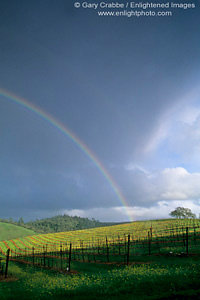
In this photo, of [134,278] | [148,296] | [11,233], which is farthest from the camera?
[11,233]

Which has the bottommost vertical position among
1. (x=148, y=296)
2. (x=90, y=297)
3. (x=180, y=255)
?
(x=180, y=255)

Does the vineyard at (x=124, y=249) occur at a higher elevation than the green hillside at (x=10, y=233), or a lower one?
higher

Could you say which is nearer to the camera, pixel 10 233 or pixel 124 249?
pixel 124 249

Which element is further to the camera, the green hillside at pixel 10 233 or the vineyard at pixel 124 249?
the green hillside at pixel 10 233

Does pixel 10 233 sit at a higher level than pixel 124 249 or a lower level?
lower

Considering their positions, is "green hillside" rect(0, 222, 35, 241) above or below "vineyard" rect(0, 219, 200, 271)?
below

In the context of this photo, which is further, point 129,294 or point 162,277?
point 162,277

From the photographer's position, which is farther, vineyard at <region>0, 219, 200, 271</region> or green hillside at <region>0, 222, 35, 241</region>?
green hillside at <region>0, 222, 35, 241</region>

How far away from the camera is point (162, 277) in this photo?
1524cm

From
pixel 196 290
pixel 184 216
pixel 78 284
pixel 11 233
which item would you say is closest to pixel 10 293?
pixel 78 284

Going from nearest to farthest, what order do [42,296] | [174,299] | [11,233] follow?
[174,299] < [42,296] < [11,233]

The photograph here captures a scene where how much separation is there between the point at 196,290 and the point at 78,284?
32.4 feet

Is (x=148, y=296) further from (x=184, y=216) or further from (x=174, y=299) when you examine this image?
(x=184, y=216)

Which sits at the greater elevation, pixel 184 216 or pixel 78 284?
pixel 78 284
